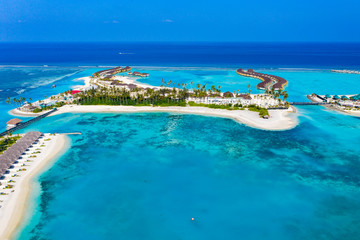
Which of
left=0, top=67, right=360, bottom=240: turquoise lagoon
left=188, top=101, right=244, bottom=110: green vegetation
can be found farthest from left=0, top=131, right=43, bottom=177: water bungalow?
left=188, top=101, right=244, bottom=110: green vegetation

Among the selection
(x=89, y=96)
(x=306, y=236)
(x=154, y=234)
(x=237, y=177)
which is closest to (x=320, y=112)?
(x=237, y=177)

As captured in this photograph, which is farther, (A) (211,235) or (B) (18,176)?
(B) (18,176)

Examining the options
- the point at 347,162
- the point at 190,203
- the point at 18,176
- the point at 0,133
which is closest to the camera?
the point at 190,203

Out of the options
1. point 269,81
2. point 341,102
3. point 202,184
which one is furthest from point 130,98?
point 341,102

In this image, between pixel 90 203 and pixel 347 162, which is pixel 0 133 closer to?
pixel 90 203

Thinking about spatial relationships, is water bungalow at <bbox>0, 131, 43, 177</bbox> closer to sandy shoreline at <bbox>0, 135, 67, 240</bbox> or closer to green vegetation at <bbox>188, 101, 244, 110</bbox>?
sandy shoreline at <bbox>0, 135, 67, 240</bbox>

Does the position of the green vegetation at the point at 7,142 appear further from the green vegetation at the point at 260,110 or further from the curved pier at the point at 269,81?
the curved pier at the point at 269,81
